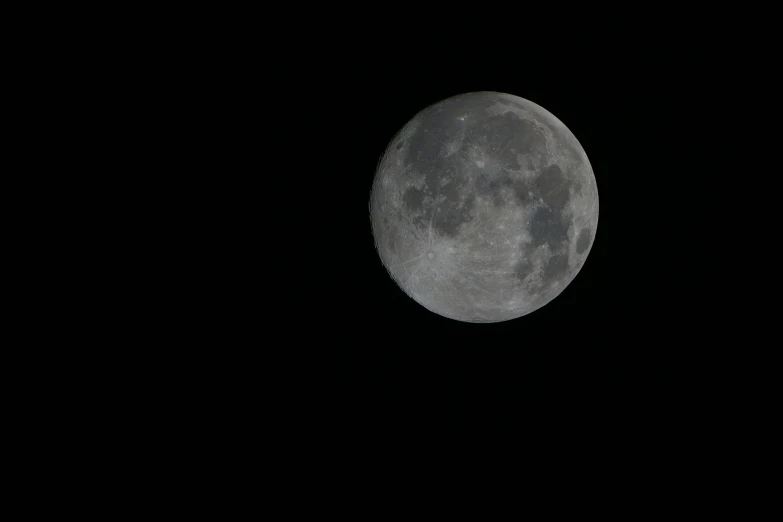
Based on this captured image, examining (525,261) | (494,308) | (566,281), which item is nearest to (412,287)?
(494,308)

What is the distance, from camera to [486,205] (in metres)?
3.72

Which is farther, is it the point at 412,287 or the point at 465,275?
the point at 412,287

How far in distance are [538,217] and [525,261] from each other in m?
A: 0.34

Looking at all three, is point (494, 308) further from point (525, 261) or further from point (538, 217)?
point (538, 217)

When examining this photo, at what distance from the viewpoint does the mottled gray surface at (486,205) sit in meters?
3.75

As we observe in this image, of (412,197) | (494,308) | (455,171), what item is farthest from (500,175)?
(494,308)

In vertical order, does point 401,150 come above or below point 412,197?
above

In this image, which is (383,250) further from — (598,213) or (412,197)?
(598,213)

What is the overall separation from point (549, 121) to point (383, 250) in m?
1.67

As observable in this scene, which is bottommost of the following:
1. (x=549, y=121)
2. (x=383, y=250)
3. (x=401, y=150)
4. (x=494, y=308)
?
(x=494, y=308)

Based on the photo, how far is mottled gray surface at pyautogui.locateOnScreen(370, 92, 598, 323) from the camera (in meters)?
3.75

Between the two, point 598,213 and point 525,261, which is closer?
point 525,261

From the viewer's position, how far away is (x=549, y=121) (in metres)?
4.10

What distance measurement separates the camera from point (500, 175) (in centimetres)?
372
